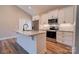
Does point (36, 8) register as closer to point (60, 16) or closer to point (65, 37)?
point (60, 16)

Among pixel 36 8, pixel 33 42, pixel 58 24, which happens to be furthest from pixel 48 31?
Answer: pixel 36 8

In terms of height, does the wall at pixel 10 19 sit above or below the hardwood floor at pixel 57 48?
above

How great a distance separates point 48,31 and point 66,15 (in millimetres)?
412

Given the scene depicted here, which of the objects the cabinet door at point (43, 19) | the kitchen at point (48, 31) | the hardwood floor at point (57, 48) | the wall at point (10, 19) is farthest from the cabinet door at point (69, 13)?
the wall at point (10, 19)

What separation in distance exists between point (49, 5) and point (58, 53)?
2.66ft

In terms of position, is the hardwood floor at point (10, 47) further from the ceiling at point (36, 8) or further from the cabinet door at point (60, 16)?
the cabinet door at point (60, 16)

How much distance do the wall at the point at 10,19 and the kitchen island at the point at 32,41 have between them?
0.46ft

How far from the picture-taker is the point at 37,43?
1832 millimetres

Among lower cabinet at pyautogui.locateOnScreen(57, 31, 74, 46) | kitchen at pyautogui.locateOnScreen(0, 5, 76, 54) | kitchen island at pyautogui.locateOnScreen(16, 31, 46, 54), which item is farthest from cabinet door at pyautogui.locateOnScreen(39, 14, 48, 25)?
lower cabinet at pyautogui.locateOnScreen(57, 31, 74, 46)

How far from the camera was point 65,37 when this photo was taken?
174 cm

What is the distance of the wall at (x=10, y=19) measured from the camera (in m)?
1.72

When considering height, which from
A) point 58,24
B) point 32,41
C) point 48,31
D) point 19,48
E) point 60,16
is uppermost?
point 60,16

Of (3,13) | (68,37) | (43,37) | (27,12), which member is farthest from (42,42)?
(3,13)

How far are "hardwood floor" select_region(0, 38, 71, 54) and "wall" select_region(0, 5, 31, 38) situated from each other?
132 millimetres
